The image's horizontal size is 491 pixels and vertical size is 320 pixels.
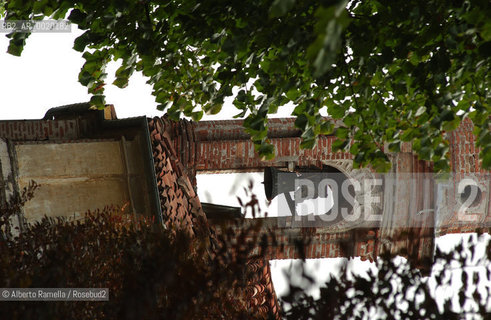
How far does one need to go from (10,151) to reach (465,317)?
6.63 meters

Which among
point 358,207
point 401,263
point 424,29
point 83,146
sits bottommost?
point 358,207

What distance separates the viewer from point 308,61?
571cm

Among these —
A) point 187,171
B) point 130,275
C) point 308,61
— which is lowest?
point 130,275

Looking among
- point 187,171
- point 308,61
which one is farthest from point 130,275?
point 187,171

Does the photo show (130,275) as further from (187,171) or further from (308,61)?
(187,171)

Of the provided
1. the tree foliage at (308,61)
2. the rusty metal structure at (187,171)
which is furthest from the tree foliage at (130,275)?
the rusty metal structure at (187,171)

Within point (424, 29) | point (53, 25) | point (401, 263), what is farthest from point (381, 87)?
point (53, 25)

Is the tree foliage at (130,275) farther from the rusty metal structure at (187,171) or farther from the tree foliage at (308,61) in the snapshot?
the rusty metal structure at (187,171)

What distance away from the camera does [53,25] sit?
7.30 meters

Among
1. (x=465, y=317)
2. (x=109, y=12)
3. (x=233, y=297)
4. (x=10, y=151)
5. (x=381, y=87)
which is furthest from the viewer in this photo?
(x=10, y=151)

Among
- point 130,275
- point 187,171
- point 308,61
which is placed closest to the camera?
point 130,275

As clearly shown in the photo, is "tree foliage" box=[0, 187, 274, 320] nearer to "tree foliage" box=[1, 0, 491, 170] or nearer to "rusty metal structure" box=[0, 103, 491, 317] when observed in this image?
"tree foliage" box=[1, 0, 491, 170]

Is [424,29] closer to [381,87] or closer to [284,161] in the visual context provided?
[381,87]

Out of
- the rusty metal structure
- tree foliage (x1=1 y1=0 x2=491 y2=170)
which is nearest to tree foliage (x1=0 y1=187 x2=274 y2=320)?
tree foliage (x1=1 y1=0 x2=491 y2=170)
